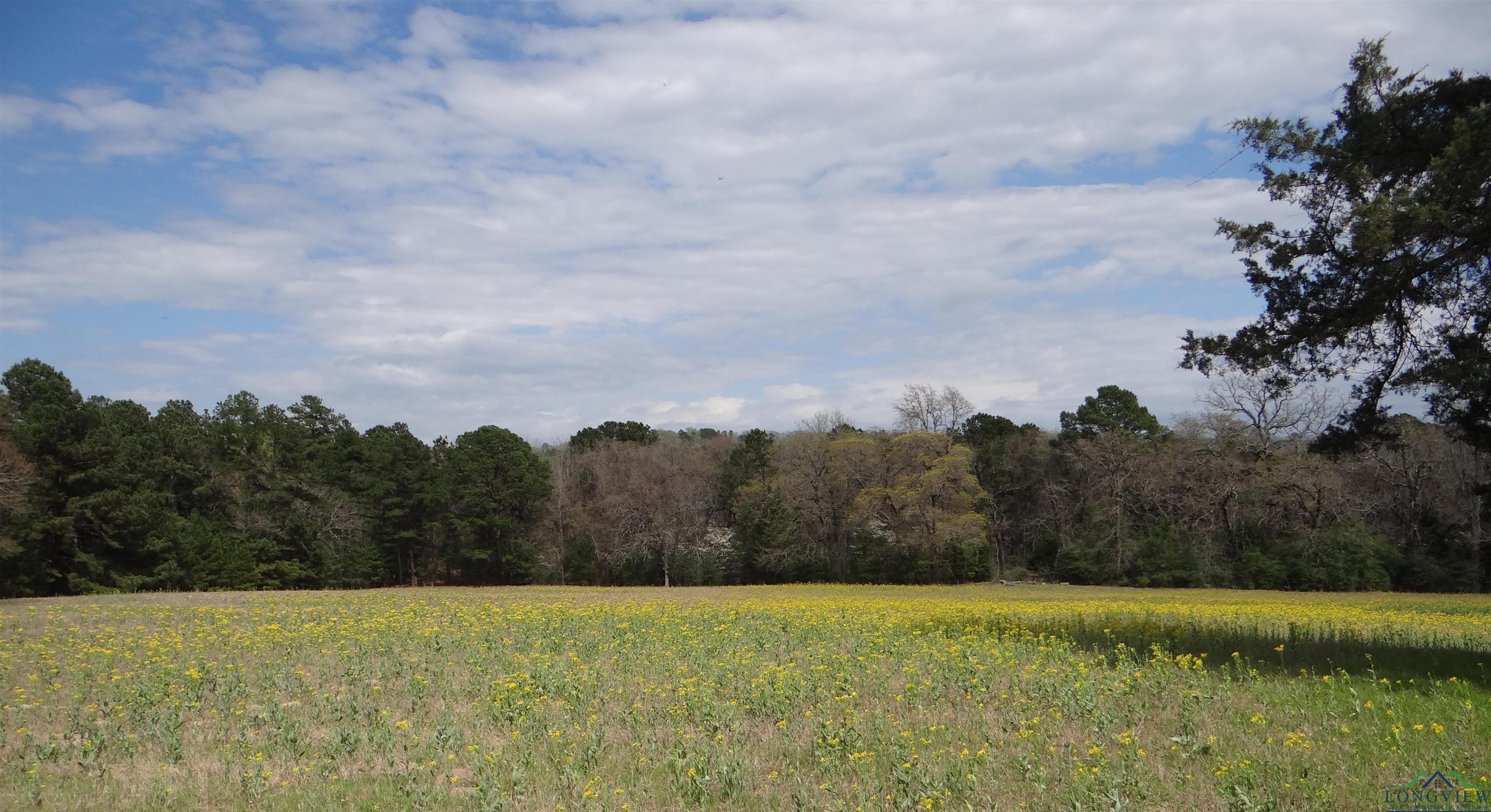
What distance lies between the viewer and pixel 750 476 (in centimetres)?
6588

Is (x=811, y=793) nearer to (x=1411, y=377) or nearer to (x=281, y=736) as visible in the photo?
(x=281, y=736)

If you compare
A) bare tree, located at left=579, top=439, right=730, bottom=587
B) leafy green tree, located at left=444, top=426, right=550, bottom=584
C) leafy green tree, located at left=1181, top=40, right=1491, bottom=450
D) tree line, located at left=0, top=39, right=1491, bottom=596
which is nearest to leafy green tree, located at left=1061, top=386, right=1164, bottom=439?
tree line, located at left=0, top=39, right=1491, bottom=596

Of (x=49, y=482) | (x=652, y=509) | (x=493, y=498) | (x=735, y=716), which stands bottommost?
(x=735, y=716)

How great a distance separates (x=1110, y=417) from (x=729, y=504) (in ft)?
100

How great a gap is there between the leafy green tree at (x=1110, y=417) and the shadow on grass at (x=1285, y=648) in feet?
158

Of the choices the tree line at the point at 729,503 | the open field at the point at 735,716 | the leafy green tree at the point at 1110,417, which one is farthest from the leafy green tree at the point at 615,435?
the open field at the point at 735,716

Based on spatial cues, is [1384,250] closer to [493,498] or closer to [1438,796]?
[1438,796]

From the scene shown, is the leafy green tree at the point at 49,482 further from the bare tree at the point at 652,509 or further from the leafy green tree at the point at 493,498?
the bare tree at the point at 652,509

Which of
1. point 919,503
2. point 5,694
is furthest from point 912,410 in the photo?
point 5,694

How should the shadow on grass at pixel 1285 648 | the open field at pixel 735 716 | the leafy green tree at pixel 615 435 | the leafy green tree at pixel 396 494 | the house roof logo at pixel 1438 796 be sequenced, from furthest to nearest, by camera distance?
the leafy green tree at pixel 615 435 → the leafy green tree at pixel 396 494 → the shadow on grass at pixel 1285 648 → the open field at pixel 735 716 → the house roof logo at pixel 1438 796

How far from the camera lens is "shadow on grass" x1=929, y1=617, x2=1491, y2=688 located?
37.6ft

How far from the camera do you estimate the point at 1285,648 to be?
13547 mm

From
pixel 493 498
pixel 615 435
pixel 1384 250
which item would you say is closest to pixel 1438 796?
pixel 1384 250

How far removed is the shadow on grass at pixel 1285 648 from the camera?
11469 millimetres
